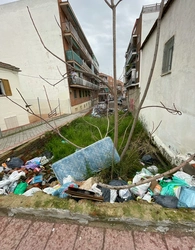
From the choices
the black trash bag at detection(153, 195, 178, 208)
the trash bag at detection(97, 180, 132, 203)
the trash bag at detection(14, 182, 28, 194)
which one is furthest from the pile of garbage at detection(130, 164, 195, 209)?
the trash bag at detection(14, 182, 28, 194)

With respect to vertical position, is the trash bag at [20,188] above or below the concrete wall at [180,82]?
below

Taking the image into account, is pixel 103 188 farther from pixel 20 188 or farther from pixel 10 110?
pixel 10 110

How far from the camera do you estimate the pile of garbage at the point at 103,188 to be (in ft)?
5.01

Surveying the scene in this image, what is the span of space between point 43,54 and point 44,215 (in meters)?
14.9

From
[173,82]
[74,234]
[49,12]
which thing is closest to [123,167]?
[74,234]

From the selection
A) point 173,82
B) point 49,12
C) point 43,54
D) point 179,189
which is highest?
point 49,12

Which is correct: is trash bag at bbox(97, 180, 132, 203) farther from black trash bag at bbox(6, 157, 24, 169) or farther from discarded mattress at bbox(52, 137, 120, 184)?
black trash bag at bbox(6, 157, 24, 169)

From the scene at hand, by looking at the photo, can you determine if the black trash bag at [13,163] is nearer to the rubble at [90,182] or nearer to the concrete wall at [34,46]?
the rubble at [90,182]

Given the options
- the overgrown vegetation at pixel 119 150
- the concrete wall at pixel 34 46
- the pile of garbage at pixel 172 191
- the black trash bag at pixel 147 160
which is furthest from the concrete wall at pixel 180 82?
the concrete wall at pixel 34 46

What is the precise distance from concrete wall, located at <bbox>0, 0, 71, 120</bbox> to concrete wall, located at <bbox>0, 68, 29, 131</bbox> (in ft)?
13.0

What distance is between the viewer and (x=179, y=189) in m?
1.72

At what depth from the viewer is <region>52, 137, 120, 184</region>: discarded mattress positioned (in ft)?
7.90

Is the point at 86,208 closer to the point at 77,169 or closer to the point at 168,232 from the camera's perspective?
the point at 168,232

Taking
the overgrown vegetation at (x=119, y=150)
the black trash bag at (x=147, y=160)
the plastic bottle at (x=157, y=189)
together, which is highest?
the plastic bottle at (x=157, y=189)
